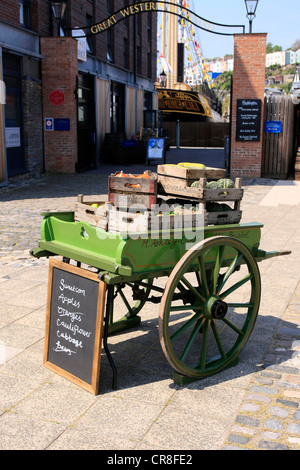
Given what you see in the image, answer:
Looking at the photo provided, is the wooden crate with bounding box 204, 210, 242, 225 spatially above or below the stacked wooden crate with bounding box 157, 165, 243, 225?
below

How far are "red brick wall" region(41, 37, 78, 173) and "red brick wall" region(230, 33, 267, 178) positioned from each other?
5194 millimetres

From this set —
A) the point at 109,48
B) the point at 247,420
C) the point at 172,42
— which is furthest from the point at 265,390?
the point at 172,42

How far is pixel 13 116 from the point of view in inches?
Answer: 623

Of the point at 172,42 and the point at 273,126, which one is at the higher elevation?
the point at 172,42

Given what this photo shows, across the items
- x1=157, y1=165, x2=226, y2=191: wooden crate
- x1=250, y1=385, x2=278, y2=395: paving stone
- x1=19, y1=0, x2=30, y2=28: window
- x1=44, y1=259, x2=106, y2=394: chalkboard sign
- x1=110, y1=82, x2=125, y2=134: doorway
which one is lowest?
x1=250, y1=385, x2=278, y2=395: paving stone

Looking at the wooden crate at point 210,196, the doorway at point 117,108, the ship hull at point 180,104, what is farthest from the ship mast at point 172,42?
the wooden crate at point 210,196

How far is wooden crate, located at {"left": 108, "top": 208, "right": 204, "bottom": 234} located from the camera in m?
3.76

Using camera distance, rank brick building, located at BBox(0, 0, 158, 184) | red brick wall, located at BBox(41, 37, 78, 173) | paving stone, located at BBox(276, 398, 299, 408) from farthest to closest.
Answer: red brick wall, located at BBox(41, 37, 78, 173)
brick building, located at BBox(0, 0, 158, 184)
paving stone, located at BBox(276, 398, 299, 408)

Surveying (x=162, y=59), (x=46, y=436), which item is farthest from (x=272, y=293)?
(x=162, y=59)

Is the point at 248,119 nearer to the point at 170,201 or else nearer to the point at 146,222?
the point at 170,201

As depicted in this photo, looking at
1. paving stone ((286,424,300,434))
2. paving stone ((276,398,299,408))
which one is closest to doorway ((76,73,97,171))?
paving stone ((276,398,299,408))

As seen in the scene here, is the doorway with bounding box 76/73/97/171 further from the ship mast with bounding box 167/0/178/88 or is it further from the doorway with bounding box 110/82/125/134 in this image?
the ship mast with bounding box 167/0/178/88

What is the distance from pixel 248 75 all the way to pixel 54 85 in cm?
621

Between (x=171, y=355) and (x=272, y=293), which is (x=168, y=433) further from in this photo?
(x=272, y=293)
